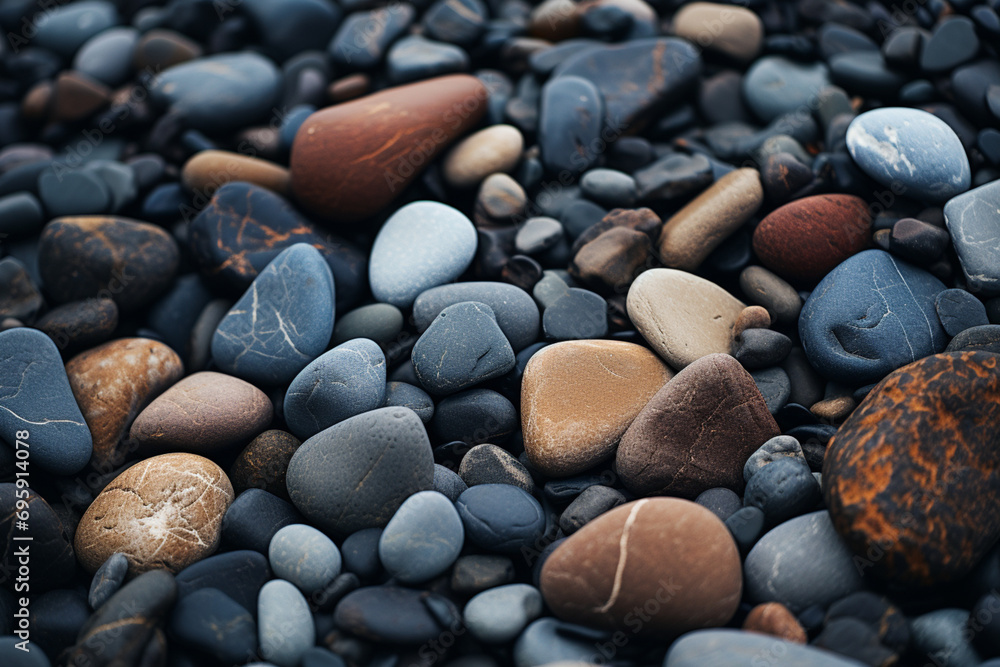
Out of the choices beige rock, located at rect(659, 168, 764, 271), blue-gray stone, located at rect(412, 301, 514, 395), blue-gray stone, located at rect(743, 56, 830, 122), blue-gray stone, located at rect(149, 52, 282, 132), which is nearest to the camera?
blue-gray stone, located at rect(412, 301, 514, 395)

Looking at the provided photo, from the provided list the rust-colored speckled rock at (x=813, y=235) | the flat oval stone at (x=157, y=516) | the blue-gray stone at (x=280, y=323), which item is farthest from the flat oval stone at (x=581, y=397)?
the flat oval stone at (x=157, y=516)

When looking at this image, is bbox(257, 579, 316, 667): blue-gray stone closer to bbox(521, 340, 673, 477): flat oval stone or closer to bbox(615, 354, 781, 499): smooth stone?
bbox(521, 340, 673, 477): flat oval stone

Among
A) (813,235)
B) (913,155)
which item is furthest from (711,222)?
(913,155)

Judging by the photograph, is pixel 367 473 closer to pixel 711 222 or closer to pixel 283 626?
pixel 283 626

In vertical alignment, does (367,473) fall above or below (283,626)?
above

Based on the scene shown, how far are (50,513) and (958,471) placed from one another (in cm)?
289

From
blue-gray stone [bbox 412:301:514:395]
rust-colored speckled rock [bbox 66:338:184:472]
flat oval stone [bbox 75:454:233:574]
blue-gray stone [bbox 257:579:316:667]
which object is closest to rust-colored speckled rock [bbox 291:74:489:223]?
blue-gray stone [bbox 412:301:514:395]

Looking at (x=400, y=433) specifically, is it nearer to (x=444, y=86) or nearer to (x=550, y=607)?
(x=550, y=607)

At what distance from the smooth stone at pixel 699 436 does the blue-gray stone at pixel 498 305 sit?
0.64m

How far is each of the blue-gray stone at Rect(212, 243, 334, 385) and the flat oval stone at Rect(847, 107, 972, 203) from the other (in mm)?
2332

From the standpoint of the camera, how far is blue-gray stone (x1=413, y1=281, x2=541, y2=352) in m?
2.52

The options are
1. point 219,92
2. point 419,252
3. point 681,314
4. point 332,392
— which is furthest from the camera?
point 219,92

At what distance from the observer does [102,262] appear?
2.74 m

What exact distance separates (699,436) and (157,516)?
188cm
